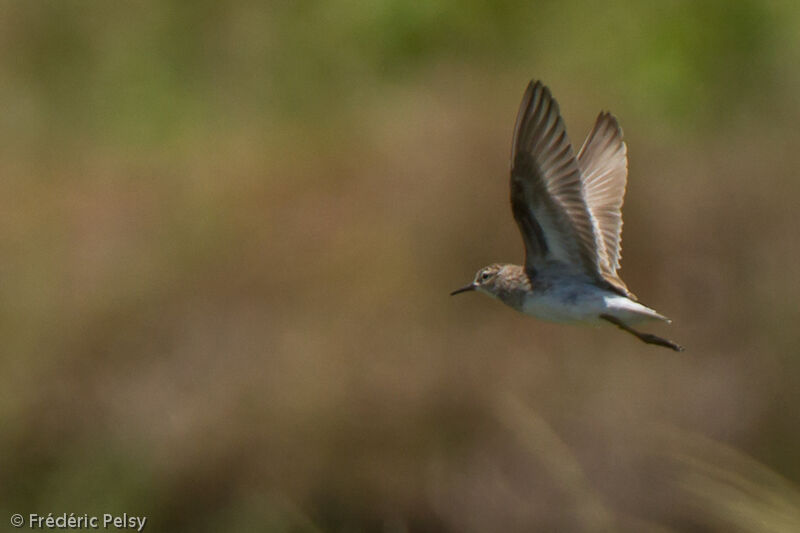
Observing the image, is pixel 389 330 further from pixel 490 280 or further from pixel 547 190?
pixel 547 190

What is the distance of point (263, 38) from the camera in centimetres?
1309

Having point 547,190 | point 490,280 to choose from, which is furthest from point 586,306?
point 490,280

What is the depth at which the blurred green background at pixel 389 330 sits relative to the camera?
9.15 metres

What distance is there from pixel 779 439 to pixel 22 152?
6.47 meters

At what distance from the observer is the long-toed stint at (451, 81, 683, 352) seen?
5.34 metres

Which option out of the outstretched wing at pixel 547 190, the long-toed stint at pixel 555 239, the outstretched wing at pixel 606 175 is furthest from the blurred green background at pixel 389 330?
the outstretched wing at pixel 547 190

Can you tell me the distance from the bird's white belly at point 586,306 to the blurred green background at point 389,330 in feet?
10.3

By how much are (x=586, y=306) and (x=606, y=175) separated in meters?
1.05

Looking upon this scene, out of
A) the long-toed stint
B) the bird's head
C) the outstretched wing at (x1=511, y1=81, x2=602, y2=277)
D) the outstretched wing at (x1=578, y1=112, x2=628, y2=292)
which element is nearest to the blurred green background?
the bird's head

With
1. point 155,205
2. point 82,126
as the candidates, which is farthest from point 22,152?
point 155,205

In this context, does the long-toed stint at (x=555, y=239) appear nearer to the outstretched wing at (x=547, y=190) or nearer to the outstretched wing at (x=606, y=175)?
the outstretched wing at (x=547, y=190)

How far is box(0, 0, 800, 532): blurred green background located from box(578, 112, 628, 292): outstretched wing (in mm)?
2698

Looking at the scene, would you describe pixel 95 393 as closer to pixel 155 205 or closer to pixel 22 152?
pixel 155 205

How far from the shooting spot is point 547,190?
5504 millimetres
